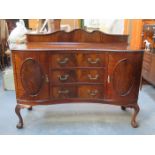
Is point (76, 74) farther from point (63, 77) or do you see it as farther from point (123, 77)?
point (123, 77)

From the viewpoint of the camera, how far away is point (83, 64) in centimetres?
179

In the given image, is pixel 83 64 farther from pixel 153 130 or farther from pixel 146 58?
pixel 146 58

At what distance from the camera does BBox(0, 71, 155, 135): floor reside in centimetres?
197

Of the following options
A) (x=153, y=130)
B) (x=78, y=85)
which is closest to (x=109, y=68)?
(x=78, y=85)

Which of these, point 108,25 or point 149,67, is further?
point 108,25

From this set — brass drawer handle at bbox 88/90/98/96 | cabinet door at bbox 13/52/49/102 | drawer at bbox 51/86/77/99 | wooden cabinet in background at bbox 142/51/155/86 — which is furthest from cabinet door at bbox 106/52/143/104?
wooden cabinet in background at bbox 142/51/155/86

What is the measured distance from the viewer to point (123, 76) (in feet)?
5.99

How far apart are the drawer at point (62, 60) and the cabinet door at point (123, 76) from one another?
361 millimetres

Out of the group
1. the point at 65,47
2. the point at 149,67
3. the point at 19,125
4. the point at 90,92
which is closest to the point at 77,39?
the point at 65,47

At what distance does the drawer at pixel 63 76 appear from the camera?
5.93ft

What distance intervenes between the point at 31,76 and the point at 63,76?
0.32 m

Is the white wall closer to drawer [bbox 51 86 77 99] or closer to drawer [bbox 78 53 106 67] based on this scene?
drawer [bbox 78 53 106 67]

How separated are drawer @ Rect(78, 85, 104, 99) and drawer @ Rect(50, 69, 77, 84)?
0.44ft

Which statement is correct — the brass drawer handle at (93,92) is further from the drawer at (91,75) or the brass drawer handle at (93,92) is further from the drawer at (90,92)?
the drawer at (91,75)
